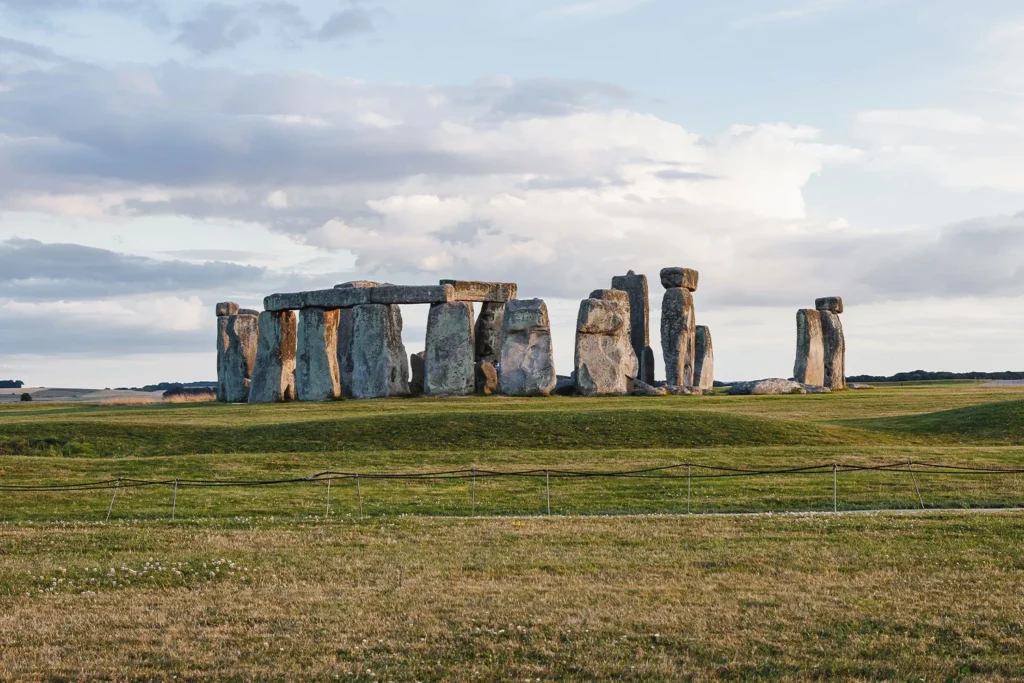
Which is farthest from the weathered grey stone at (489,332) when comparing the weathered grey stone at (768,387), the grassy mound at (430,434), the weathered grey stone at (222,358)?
the grassy mound at (430,434)

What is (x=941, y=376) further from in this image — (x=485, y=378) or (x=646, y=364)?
(x=485, y=378)

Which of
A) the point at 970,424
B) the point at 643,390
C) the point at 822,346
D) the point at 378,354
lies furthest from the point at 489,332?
the point at 970,424

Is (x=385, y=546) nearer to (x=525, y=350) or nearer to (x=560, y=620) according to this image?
(x=560, y=620)

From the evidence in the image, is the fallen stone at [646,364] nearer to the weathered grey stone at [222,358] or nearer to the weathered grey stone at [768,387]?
the weathered grey stone at [768,387]

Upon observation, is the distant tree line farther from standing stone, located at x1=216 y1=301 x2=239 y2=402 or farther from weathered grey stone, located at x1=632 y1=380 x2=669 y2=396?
standing stone, located at x1=216 y1=301 x2=239 y2=402

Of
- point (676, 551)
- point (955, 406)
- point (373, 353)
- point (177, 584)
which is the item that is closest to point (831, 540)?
point (676, 551)

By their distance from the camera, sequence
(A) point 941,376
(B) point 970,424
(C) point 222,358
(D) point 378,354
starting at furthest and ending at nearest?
(A) point 941,376
(C) point 222,358
(D) point 378,354
(B) point 970,424

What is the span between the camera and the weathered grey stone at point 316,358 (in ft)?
132

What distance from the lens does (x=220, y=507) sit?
1841 cm

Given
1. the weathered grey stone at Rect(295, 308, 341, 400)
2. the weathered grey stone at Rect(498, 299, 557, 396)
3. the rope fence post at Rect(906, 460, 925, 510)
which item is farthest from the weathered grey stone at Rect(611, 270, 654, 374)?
the rope fence post at Rect(906, 460, 925, 510)

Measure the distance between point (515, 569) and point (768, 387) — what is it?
31.1 metres

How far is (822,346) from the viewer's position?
46656 millimetres

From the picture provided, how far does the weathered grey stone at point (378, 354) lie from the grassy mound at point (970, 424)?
15.8m

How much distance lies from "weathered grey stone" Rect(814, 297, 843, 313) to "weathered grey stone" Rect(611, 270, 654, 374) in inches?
304
